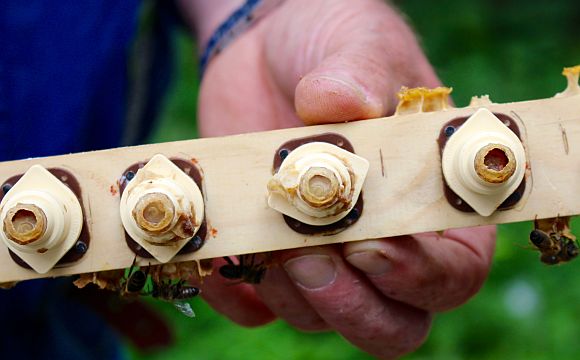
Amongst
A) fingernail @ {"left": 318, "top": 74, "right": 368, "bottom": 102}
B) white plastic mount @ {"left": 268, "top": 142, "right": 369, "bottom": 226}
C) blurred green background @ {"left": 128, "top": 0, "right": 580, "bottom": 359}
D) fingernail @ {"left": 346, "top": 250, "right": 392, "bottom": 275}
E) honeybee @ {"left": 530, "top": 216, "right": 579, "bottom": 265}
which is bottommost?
blurred green background @ {"left": 128, "top": 0, "right": 580, "bottom": 359}

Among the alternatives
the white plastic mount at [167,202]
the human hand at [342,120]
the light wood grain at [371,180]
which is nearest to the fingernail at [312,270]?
the human hand at [342,120]

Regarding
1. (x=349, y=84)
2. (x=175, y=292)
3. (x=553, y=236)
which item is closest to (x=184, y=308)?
(x=175, y=292)

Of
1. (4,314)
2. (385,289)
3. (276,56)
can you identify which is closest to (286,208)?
(385,289)

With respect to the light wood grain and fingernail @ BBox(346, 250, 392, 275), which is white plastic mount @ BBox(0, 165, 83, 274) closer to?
the light wood grain

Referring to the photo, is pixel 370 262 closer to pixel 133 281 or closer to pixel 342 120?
pixel 342 120

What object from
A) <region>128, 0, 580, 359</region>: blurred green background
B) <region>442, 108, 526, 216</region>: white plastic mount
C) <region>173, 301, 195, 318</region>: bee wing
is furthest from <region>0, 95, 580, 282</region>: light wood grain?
<region>128, 0, 580, 359</region>: blurred green background

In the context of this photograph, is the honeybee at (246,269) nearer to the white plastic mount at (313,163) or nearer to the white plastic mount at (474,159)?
the white plastic mount at (313,163)

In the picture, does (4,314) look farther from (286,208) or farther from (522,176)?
(522,176)
